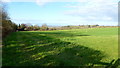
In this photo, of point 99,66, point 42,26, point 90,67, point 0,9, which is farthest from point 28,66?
point 42,26

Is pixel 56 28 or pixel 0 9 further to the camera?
pixel 56 28

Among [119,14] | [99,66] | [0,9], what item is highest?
[0,9]

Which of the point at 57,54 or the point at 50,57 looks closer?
the point at 50,57

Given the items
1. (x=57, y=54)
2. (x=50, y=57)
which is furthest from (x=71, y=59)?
(x=57, y=54)

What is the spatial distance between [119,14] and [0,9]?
37.3 feet

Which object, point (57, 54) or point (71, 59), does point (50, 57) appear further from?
point (71, 59)

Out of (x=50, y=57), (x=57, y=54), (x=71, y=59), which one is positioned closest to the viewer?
(x=71, y=59)

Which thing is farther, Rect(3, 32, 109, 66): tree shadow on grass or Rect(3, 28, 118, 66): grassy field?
Rect(3, 28, 118, 66): grassy field

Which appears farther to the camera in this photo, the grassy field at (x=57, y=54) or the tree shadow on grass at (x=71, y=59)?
the grassy field at (x=57, y=54)

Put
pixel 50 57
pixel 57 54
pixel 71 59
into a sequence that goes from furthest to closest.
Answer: pixel 57 54, pixel 50 57, pixel 71 59

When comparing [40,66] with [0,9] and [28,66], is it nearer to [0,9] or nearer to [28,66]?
[28,66]

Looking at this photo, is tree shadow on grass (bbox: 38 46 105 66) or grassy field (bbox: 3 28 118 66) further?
grassy field (bbox: 3 28 118 66)

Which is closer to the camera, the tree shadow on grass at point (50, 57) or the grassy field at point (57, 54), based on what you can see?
the tree shadow on grass at point (50, 57)

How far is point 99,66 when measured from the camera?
489cm
